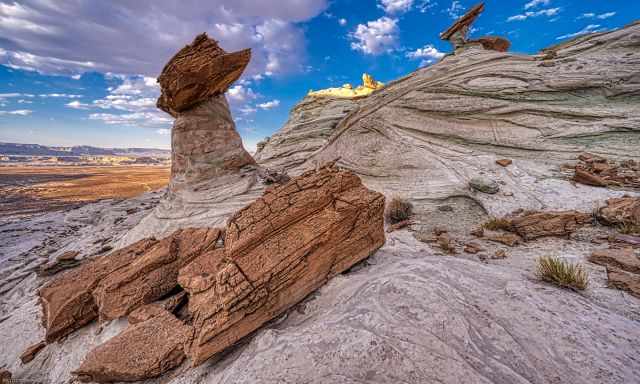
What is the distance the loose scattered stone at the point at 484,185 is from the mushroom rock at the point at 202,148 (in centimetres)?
874

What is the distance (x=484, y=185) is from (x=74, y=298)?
12512mm

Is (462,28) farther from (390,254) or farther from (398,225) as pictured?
(390,254)

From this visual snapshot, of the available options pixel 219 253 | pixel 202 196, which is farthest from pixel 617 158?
pixel 202 196

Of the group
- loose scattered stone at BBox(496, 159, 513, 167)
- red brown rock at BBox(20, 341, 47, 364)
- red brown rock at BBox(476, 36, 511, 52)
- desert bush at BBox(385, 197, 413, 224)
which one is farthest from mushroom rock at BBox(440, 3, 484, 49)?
red brown rock at BBox(20, 341, 47, 364)

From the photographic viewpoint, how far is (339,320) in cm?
333

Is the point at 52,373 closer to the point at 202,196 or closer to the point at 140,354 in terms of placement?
the point at 140,354

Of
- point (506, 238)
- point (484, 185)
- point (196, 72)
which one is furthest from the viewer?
point (196, 72)

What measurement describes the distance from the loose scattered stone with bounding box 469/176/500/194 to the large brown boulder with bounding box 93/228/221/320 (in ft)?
30.8

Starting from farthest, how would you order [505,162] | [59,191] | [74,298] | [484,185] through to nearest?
[59,191]
[505,162]
[484,185]
[74,298]

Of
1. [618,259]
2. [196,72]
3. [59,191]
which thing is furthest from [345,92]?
[59,191]

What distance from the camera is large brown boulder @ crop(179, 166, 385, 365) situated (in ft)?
12.6

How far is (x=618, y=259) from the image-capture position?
455 centimetres

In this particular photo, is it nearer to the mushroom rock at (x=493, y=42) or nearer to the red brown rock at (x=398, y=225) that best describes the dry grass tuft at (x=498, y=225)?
the red brown rock at (x=398, y=225)

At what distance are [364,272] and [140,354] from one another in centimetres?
411
